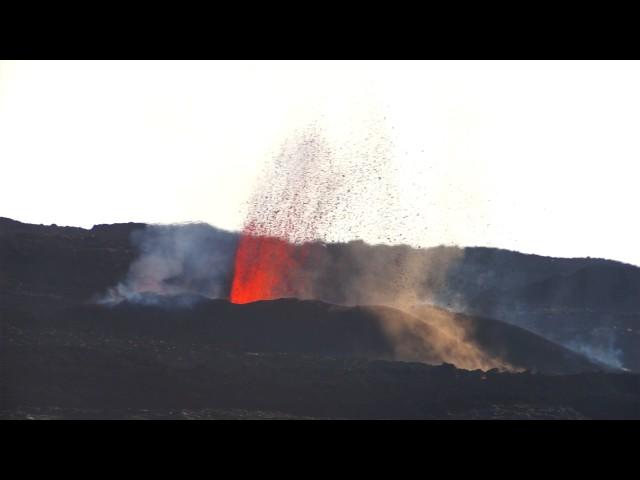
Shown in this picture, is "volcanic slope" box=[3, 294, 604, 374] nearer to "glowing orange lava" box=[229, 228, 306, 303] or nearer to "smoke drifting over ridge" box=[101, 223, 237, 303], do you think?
"smoke drifting over ridge" box=[101, 223, 237, 303]

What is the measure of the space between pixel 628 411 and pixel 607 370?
26.6ft

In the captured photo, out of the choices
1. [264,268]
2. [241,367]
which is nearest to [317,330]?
[241,367]

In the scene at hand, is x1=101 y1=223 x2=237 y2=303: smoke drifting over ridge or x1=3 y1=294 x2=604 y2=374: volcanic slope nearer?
x1=3 y1=294 x2=604 y2=374: volcanic slope

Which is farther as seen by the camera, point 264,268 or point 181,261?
point 264,268

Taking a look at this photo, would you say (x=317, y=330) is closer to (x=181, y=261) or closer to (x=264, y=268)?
(x=264, y=268)

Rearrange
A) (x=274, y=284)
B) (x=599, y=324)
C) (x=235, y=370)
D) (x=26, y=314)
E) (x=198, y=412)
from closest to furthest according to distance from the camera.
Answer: (x=198, y=412)
(x=235, y=370)
(x=26, y=314)
(x=274, y=284)
(x=599, y=324)

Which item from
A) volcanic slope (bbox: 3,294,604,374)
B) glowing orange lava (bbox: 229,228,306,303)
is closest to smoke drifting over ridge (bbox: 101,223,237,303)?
glowing orange lava (bbox: 229,228,306,303)

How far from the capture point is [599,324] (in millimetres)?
60719

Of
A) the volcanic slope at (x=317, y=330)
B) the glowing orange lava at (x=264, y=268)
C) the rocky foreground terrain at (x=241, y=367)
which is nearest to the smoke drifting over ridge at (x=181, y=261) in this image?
the glowing orange lava at (x=264, y=268)

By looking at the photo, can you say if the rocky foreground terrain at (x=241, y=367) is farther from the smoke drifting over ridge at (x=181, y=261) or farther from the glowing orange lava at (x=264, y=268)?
the glowing orange lava at (x=264, y=268)

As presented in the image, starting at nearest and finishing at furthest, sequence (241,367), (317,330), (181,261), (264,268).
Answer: (241,367), (317,330), (181,261), (264,268)

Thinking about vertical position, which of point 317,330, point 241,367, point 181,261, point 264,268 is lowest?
point 241,367

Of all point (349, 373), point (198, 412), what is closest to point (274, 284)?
point (349, 373)

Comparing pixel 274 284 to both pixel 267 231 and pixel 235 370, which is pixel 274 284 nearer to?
pixel 267 231
